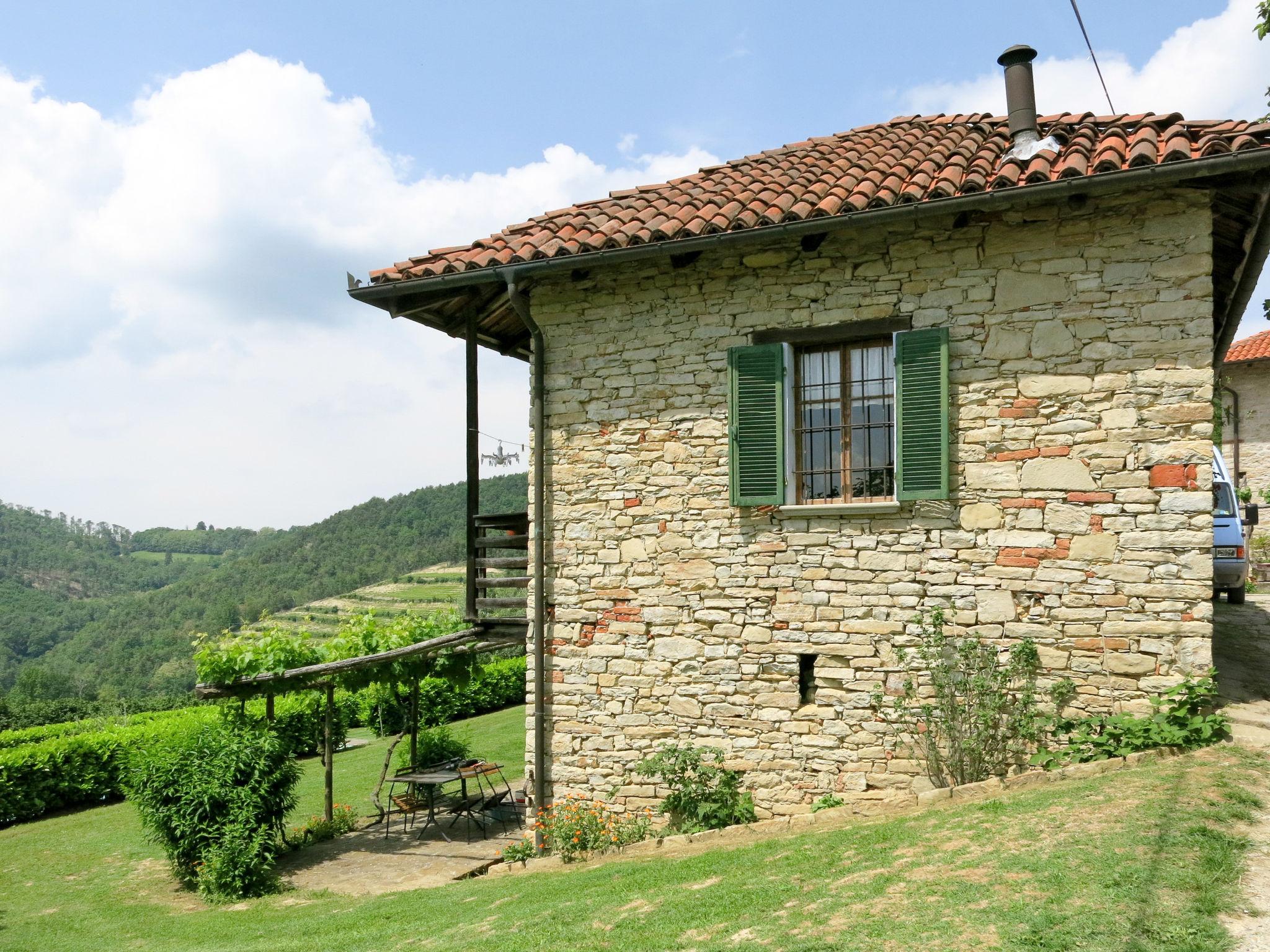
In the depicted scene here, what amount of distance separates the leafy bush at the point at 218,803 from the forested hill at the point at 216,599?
56.9 metres

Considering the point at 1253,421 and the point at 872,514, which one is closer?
the point at 872,514

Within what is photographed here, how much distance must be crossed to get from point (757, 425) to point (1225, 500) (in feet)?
29.6

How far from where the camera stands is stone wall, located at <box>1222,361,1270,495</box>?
2284 centimetres

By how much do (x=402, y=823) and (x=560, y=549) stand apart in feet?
19.9

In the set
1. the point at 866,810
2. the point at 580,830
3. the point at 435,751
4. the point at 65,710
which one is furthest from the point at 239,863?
the point at 65,710

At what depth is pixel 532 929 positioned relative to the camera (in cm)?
581

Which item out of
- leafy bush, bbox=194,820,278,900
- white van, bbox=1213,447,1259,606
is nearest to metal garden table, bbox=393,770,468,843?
leafy bush, bbox=194,820,278,900

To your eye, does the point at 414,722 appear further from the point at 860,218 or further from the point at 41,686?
the point at 41,686

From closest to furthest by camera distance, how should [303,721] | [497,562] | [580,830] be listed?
[580,830] < [497,562] < [303,721]

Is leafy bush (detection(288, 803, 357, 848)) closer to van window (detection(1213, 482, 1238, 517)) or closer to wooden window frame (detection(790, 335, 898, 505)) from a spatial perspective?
wooden window frame (detection(790, 335, 898, 505))

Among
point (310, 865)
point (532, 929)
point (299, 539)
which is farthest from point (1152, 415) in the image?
point (299, 539)

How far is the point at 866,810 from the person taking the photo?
7074mm

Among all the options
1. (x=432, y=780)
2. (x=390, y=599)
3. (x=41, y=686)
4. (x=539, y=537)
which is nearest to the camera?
(x=539, y=537)

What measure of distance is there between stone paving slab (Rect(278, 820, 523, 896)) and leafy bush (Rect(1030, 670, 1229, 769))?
567cm
